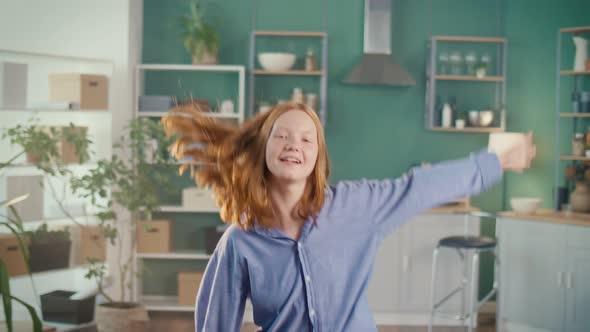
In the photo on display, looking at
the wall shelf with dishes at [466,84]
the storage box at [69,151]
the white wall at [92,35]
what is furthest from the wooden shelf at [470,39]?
the storage box at [69,151]

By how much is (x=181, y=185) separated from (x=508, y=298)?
253 centimetres

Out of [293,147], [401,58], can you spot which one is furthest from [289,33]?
[293,147]

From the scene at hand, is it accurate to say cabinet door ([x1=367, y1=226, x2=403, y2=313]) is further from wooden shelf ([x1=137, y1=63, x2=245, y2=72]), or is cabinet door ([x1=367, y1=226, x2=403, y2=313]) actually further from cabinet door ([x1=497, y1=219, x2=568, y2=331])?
wooden shelf ([x1=137, y1=63, x2=245, y2=72])

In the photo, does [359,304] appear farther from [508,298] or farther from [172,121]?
[508,298]

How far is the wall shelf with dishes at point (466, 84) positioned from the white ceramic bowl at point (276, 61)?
3.38 ft

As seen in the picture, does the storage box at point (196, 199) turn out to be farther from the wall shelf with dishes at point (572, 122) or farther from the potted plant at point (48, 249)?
the wall shelf with dishes at point (572, 122)

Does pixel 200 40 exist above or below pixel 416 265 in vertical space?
above

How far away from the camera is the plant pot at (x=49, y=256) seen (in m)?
5.09

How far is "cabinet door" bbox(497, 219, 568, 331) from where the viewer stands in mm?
5039

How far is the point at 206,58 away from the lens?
5758 mm

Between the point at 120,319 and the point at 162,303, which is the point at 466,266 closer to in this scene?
the point at 162,303

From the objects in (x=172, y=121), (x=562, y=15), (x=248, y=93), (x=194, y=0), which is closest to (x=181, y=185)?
→ (x=248, y=93)

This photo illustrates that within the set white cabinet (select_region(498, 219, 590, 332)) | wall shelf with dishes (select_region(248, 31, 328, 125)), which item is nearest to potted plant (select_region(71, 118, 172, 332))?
wall shelf with dishes (select_region(248, 31, 328, 125))

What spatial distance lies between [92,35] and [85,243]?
1.47m
